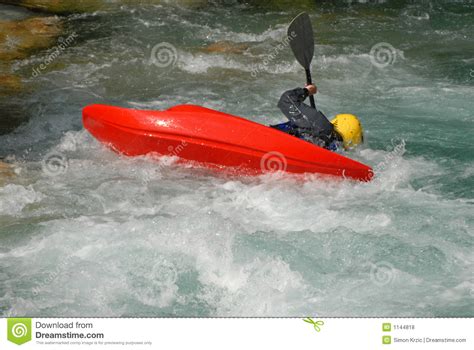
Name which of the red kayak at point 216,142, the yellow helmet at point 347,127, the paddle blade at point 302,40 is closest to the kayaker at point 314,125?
the yellow helmet at point 347,127

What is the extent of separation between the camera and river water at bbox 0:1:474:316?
5.31m

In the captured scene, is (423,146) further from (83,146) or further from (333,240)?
(83,146)

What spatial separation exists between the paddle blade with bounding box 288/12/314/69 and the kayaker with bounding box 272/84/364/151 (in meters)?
0.64

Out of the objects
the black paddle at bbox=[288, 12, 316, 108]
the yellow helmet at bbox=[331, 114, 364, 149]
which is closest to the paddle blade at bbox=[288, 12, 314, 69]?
the black paddle at bbox=[288, 12, 316, 108]

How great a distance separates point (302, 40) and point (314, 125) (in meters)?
1.13

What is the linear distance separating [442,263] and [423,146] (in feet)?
7.70

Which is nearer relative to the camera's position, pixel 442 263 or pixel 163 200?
pixel 442 263

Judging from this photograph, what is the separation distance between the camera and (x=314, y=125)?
6707mm

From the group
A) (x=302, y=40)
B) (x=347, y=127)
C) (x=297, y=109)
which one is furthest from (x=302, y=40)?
(x=347, y=127)

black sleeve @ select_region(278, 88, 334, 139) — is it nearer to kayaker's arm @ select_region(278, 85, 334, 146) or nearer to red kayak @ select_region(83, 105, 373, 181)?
kayaker's arm @ select_region(278, 85, 334, 146)

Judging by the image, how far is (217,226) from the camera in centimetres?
593

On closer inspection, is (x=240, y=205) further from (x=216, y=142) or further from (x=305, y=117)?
(x=305, y=117)

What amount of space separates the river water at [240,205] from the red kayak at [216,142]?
12cm
